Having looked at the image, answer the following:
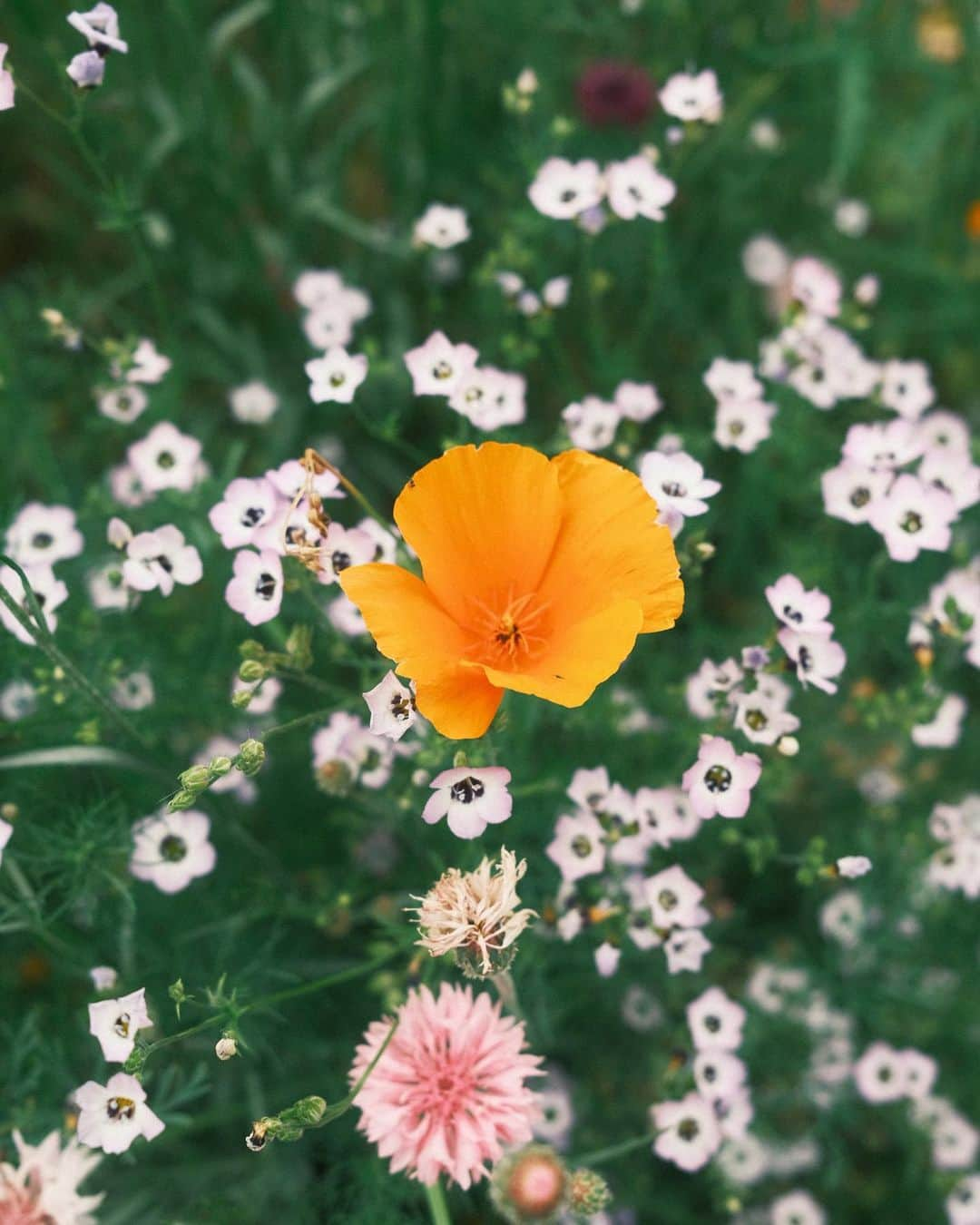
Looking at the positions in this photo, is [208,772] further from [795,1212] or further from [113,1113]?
[795,1212]

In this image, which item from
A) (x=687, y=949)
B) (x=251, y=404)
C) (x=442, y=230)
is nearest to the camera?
(x=687, y=949)

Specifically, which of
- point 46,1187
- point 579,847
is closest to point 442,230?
point 579,847

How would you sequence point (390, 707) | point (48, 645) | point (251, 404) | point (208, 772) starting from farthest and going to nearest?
point (251, 404) < point (48, 645) < point (390, 707) < point (208, 772)

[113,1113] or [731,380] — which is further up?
[731,380]

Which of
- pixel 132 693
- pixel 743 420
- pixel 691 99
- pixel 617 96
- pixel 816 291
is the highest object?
pixel 617 96

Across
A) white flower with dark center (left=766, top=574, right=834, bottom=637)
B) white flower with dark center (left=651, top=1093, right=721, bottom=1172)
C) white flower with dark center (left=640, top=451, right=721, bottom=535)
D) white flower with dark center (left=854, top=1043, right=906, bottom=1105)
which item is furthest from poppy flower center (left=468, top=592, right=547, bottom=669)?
white flower with dark center (left=854, top=1043, right=906, bottom=1105)

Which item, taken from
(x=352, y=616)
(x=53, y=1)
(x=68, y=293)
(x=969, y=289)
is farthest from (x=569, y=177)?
(x=969, y=289)
